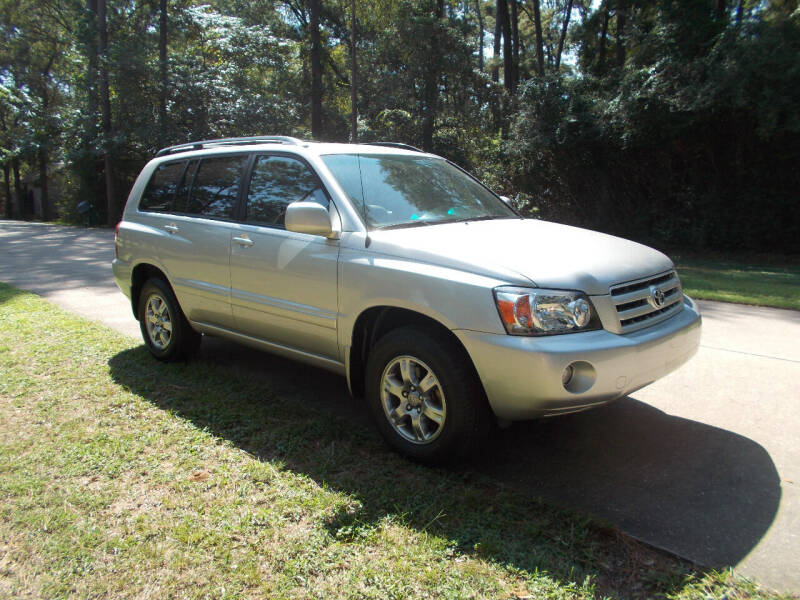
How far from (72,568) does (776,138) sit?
16817mm

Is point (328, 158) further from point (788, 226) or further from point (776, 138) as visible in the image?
point (788, 226)

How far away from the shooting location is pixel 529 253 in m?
3.45

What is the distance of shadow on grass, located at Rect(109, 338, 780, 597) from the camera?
8.97ft

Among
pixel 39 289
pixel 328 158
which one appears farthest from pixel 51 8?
pixel 328 158

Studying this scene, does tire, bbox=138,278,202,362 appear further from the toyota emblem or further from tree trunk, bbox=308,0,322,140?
tree trunk, bbox=308,0,322,140

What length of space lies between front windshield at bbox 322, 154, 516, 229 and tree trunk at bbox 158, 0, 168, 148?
861 inches

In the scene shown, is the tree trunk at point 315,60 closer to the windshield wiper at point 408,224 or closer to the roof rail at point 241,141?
the roof rail at point 241,141

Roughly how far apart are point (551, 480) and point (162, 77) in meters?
24.7

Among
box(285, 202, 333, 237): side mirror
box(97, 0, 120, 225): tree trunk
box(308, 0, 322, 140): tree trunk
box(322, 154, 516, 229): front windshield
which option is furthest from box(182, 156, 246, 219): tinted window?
box(308, 0, 322, 140): tree trunk

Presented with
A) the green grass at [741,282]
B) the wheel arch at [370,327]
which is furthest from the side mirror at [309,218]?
the green grass at [741,282]

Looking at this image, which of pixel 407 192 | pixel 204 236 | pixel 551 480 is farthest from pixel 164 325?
pixel 551 480

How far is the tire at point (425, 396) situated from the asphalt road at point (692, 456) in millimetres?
371

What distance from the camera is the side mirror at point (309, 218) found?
12.3 ft

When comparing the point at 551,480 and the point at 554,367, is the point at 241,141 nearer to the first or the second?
the point at 554,367
